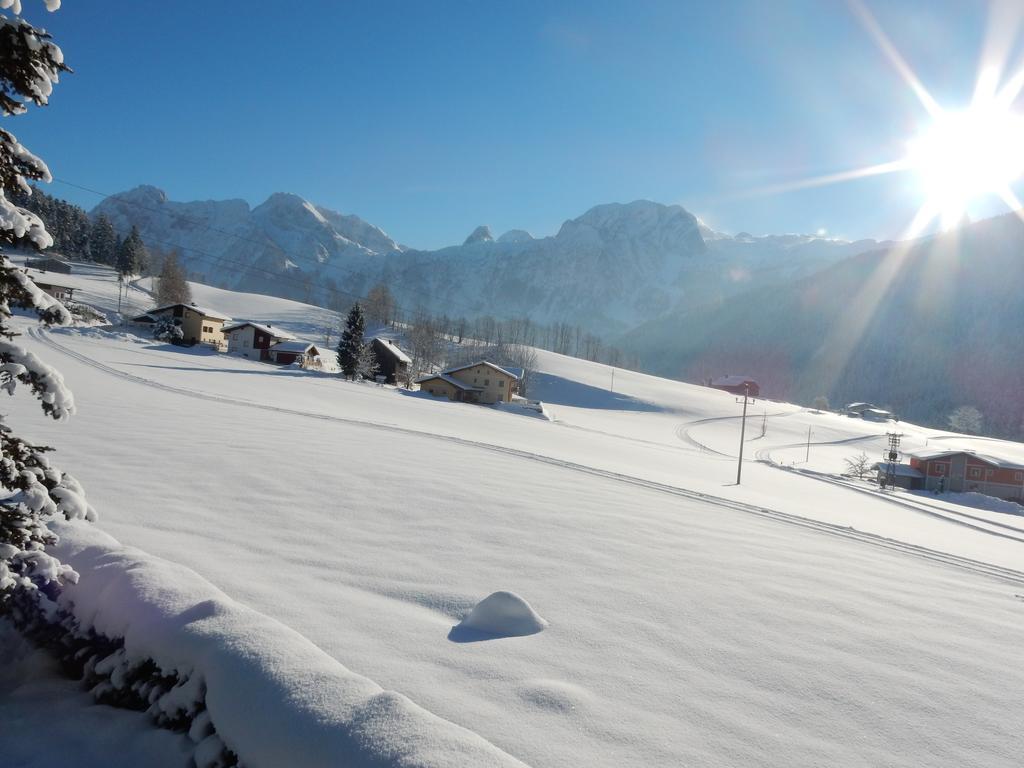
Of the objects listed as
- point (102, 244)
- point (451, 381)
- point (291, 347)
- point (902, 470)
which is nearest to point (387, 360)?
point (451, 381)

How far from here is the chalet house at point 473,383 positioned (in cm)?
5594

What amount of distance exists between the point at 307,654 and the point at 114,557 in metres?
2.08

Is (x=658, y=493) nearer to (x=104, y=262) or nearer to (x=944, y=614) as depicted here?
(x=944, y=614)

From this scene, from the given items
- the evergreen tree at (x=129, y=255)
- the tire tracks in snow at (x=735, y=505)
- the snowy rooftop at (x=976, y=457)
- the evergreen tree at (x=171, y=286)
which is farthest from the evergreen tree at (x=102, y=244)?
the snowy rooftop at (x=976, y=457)

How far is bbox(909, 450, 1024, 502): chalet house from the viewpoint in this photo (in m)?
47.6

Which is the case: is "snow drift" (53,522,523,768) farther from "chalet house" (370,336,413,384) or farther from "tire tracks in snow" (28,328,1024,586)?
"chalet house" (370,336,413,384)

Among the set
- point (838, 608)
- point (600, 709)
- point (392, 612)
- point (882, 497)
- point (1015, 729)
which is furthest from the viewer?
point (882, 497)

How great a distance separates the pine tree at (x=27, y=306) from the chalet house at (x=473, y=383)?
52.2 m

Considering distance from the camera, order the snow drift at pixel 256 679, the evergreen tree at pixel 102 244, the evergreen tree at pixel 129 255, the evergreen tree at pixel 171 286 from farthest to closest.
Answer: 1. the evergreen tree at pixel 102 244
2. the evergreen tree at pixel 129 255
3. the evergreen tree at pixel 171 286
4. the snow drift at pixel 256 679

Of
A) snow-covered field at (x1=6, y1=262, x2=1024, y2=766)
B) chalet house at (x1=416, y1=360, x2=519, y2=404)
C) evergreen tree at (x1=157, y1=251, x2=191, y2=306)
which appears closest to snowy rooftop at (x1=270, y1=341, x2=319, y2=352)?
chalet house at (x1=416, y1=360, x2=519, y2=404)

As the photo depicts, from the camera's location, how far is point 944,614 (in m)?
5.90

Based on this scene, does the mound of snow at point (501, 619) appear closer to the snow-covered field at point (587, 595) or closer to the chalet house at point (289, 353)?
the snow-covered field at point (587, 595)

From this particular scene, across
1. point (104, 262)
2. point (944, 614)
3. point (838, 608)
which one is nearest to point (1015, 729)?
point (838, 608)

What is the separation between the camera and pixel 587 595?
5348 millimetres
